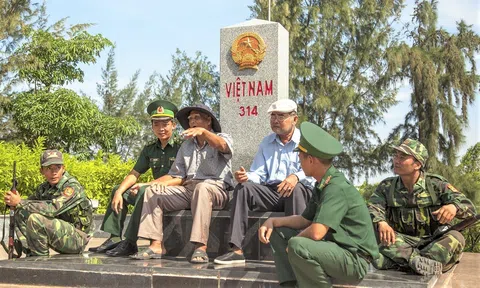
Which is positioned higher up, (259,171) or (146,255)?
(259,171)

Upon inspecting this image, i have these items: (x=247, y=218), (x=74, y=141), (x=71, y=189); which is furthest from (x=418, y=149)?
(x=74, y=141)

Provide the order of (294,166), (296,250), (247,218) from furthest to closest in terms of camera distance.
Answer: (294,166)
(247,218)
(296,250)

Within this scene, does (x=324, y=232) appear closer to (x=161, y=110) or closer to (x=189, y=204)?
(x=189, y=204)

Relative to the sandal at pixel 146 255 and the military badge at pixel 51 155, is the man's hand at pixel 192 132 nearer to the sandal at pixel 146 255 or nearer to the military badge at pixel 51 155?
the sandal at pixel 146 255

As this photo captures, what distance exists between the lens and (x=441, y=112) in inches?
755

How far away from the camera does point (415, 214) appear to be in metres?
4.20

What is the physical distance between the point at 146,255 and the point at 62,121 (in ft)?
45.3

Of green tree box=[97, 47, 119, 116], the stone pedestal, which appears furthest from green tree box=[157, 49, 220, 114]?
the stone pedestal

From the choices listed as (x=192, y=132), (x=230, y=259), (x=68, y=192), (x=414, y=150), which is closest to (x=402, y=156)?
(x=414, y=150)

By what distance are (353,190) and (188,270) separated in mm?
1428

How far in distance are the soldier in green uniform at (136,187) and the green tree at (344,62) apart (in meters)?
17.1

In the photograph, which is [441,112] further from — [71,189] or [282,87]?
[71,189]

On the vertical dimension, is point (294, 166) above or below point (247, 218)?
above

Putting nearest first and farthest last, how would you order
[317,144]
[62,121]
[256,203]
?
[317,144] → [256,203] → [62,121]
